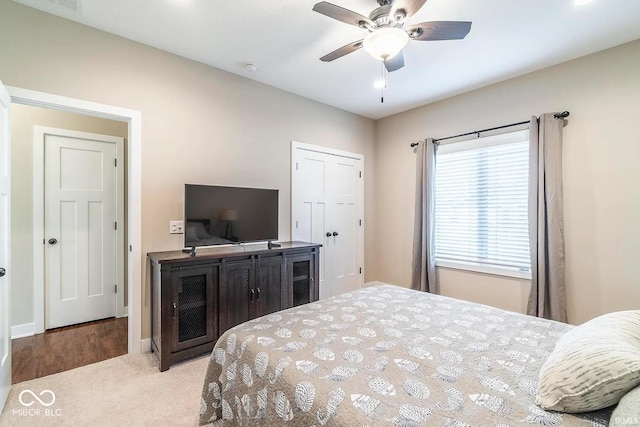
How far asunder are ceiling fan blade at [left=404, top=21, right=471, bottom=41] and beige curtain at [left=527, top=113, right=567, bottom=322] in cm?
183

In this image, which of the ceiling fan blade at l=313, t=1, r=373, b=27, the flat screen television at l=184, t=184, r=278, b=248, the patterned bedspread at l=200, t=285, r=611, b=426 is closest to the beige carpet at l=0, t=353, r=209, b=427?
the patterned bedspread at l=200, t=285, r=611, b=426

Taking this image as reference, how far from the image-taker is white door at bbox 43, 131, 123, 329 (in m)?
3.07

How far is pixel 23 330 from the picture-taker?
289 centimetres

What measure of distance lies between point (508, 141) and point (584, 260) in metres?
1.45

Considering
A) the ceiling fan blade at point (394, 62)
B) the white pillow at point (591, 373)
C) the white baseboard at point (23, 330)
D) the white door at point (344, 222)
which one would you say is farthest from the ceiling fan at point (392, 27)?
the white baseboard at point (23, 330)

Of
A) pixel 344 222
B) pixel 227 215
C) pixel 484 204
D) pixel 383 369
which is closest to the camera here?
pixel 383 369

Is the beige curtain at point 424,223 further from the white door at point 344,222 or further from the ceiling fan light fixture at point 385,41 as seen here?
the ceiling fan light fixture at point 385,41

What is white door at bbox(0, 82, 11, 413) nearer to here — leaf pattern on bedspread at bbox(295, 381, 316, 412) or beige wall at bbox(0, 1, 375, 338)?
beige wall at bbox(0, 1, 375, 338)

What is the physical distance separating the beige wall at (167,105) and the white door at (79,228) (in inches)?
48.3

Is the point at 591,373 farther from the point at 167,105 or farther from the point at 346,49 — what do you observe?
the point at 167,105

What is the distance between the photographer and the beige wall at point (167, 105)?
7.07 feet

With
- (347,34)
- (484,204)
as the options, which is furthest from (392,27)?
(484,204)

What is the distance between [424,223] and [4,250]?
408 centimetres

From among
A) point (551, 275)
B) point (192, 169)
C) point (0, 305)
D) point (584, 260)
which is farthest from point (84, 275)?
point (584, 260)
